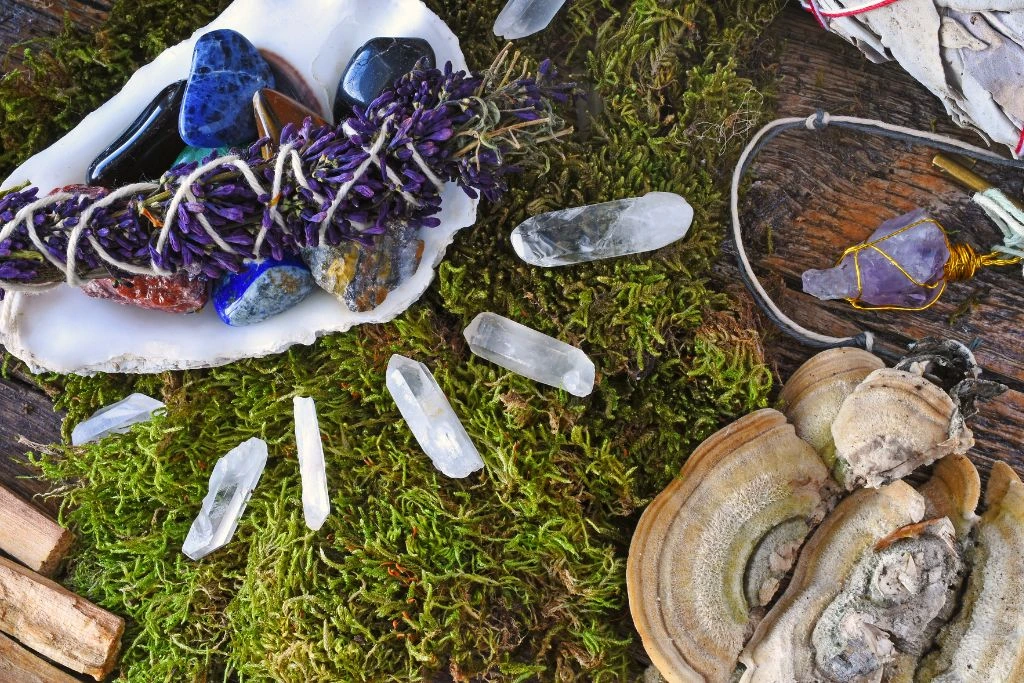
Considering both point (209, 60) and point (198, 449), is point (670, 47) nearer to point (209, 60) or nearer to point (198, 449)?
point (209, 60)

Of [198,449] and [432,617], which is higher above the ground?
[198,449]

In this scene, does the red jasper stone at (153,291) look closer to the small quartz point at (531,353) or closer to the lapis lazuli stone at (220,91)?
the lapis lazuli stone at (220,91)

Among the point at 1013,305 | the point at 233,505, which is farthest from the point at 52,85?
the point at 1013,305

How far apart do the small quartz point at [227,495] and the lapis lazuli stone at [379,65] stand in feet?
2.40

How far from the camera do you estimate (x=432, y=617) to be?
4.72ft

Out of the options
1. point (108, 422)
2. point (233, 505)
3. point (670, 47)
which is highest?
point (670, 47)

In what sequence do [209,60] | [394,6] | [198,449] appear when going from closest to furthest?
[209,60]
[394,6]
[198,449]

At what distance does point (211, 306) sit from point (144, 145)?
0.33 m

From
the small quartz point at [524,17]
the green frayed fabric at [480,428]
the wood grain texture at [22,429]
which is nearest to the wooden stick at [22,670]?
the green frayed fabric at [480,428]

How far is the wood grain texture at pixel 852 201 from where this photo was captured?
1614 millimetres

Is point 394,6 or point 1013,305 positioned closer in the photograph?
point 394,6

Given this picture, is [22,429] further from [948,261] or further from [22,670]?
[948,261]

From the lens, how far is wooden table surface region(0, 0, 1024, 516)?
5.26 feet

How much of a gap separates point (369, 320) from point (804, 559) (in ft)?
3.20
